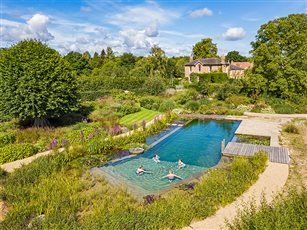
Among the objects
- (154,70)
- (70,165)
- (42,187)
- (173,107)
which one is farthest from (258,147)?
(154,70)

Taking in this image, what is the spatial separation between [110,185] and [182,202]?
345 centimetres

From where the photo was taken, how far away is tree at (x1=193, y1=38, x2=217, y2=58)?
56469 millimetres

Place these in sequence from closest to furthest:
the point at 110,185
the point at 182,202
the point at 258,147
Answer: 1. the point at 182,202
2. the point at 110,185
3. the point at 258,147

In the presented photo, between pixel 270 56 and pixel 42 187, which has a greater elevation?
pixel 270 56

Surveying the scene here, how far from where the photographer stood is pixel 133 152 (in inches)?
502

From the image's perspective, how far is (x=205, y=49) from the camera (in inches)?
2234

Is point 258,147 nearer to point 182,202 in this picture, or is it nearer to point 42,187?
point 182,202

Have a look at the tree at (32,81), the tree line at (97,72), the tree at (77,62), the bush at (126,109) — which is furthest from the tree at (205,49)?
the tree at (32,81)

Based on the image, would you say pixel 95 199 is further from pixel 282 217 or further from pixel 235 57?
pixel 235 57

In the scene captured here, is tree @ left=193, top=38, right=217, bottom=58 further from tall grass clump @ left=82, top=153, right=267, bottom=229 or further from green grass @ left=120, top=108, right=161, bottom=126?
tall grass clump @ left=82, top=153, right=267, bottom=229

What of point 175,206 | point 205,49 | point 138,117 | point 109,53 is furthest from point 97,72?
point 175,206

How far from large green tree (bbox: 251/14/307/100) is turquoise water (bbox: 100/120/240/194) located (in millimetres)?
11256

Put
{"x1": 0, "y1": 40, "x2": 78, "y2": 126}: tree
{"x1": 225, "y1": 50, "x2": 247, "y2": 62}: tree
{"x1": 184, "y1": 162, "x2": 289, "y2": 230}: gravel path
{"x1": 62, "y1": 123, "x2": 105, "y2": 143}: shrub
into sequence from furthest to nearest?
1. {"x1": 225, "y1": 50, "x2": 247, "y2": 62}: tree
2. {"x1": 0, "y1": 40, "x2": 78, "y2": 126}: tree
3. {"x1": 62, "y1": 123, "x2": 105, "y2": 143}: shrub
4. {"x1": 184, "y1": 162, "x2": 289, "y2": 230}: gravel path

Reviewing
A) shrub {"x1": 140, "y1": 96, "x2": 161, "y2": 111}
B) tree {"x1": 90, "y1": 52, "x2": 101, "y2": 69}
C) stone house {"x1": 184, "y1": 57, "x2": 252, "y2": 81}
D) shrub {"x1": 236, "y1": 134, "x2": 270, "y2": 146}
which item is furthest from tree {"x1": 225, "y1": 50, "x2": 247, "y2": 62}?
shrub {"x1": 236, "y1": 134, "x2": 270, "y2": 146}
